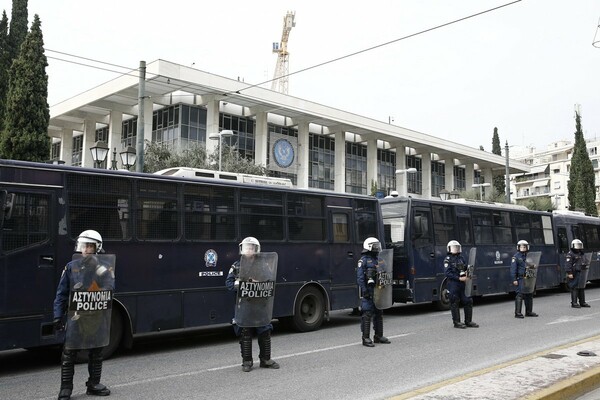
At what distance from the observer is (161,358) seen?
9.15 meters

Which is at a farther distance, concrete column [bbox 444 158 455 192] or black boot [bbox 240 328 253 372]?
concrete column [bbox 444 158 455 192]

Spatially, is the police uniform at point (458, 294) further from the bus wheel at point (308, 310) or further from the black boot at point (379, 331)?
the bus wheel at point (308, 310)

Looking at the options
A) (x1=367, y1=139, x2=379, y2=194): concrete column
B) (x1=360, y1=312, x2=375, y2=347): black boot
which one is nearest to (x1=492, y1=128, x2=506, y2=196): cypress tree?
(x1=367, y1=139, x2=379, y2=194): concrete column

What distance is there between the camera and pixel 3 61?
89.4 ft

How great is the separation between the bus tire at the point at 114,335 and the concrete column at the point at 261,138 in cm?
3551

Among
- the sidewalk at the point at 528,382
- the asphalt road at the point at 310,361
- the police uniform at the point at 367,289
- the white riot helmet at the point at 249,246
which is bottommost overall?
the asphalt road at the point at 310,361

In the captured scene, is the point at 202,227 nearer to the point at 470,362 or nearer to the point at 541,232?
the point at 470,362

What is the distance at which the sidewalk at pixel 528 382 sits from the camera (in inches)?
235

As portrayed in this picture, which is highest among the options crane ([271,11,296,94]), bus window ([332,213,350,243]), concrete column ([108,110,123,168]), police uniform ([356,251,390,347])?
crane ([271,11,296,94])

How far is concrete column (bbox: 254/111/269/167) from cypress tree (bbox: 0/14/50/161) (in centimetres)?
2059

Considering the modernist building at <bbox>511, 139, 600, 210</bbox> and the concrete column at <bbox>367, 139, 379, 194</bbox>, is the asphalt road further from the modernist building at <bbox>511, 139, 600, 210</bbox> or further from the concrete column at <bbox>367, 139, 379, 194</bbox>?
the modernist building at <bbox>511, 139, 600, 210</bbox>

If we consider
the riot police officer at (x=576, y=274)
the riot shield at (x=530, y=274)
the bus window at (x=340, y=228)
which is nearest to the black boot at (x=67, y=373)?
the bus window at (x=340, y=228)

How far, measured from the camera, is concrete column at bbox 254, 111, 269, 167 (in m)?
44.4

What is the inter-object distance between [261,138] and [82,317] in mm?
38766
